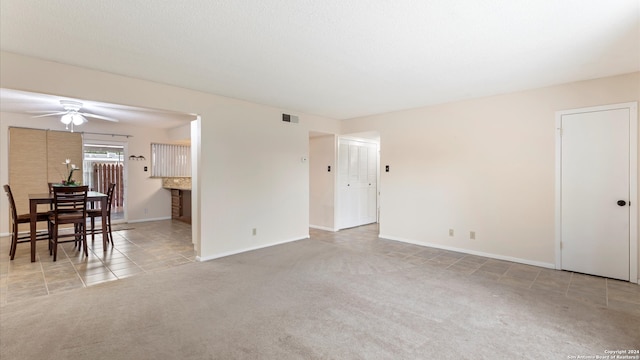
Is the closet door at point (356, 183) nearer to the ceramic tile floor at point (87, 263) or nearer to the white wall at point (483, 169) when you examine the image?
the white wall at point (483, 169)

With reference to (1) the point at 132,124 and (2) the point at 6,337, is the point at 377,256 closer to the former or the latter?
(2) the point at 6,337

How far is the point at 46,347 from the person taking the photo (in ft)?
6.77

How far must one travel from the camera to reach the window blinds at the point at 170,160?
25.2 feet

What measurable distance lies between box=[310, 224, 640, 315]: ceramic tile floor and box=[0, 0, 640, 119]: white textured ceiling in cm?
239

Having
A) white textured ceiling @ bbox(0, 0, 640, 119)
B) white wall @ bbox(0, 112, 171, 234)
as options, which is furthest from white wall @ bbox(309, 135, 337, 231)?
white wall @ bbox(0, 112, 171, 234)

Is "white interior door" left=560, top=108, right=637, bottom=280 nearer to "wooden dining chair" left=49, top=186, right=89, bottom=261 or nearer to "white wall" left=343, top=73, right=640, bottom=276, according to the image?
"white wall" left=343, top=73, right=640, bottom=276

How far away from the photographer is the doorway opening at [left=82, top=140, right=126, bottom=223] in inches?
276

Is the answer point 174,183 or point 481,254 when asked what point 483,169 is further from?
point 174,183

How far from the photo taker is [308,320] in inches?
97.9

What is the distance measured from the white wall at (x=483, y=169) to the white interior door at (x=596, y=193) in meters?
0.15

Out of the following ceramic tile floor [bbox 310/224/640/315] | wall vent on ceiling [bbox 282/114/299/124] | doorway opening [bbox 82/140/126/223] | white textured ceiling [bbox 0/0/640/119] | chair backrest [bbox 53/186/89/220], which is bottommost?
ceramic tile floor [bbox 310/224/640/315]

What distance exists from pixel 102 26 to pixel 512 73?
13.3ft

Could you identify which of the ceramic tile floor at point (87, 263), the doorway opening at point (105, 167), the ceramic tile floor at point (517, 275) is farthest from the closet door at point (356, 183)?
the doorway opening at point (105, 167)

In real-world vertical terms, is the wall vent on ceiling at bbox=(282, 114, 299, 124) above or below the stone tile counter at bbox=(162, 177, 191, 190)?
above
